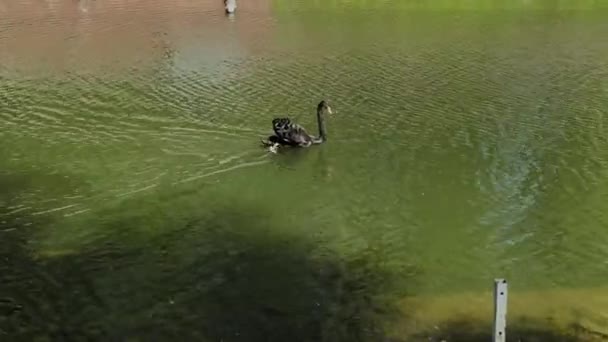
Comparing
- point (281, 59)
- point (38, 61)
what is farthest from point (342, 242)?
point (38, 61)

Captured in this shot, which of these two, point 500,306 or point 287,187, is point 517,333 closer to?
point 500,306

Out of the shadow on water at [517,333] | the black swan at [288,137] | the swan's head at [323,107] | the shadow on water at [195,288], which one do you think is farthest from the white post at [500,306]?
the swan's head at [323,107]

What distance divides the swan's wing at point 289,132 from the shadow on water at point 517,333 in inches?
234

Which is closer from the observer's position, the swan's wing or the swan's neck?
the swan's wing

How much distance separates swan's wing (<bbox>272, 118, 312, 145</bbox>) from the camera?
45.2 ft

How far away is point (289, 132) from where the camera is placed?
13.8 metres

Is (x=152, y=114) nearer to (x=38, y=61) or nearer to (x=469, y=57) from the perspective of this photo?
(x=38, y=61)

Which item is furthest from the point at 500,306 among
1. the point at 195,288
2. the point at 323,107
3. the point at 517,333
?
the point at 323,107

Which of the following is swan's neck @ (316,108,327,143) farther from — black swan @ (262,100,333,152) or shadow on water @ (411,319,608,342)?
shadow on water @ (411,319,608,342)

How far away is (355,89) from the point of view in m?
17.9

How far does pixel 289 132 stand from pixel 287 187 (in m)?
1.62

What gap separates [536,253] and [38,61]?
15119mm

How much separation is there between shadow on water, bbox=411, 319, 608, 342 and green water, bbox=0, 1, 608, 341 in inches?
24.4

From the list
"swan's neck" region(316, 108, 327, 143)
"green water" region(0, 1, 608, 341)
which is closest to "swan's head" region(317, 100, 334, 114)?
"swan's neck" region(316, 108, 327, 143)
